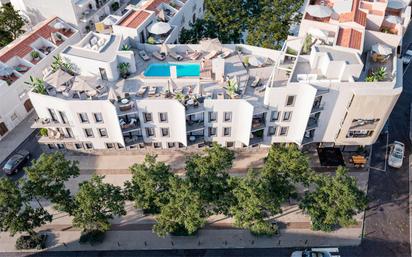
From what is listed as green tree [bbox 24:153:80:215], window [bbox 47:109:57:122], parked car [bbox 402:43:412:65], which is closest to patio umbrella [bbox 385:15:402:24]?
parked car [bbox 402:43:412:65]

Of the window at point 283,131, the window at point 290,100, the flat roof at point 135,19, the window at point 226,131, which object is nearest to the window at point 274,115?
the window at point 290,100

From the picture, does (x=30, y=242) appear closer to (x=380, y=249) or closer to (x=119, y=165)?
(x=119, y=165)

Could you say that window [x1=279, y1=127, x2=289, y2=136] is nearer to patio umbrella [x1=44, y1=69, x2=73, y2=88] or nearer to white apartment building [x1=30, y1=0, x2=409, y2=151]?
white apartment building [x1=30, y1=0, x2=409, y2=151]

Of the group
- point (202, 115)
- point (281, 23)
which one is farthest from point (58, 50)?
point (281, 23)

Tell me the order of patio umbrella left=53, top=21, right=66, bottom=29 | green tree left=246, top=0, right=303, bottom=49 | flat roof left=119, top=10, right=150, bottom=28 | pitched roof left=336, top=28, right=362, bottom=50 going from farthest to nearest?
1. patio umbrella left=53, top=21, right=66, bottom=29
2. green tree left=246, top=0, right=303, bottom=49
3. flat roof left=119, top=10, right=150, bottom=28
4. pitched roof left=336, top=28, right=362, bottom=50

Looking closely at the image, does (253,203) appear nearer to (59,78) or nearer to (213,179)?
(213,179)
